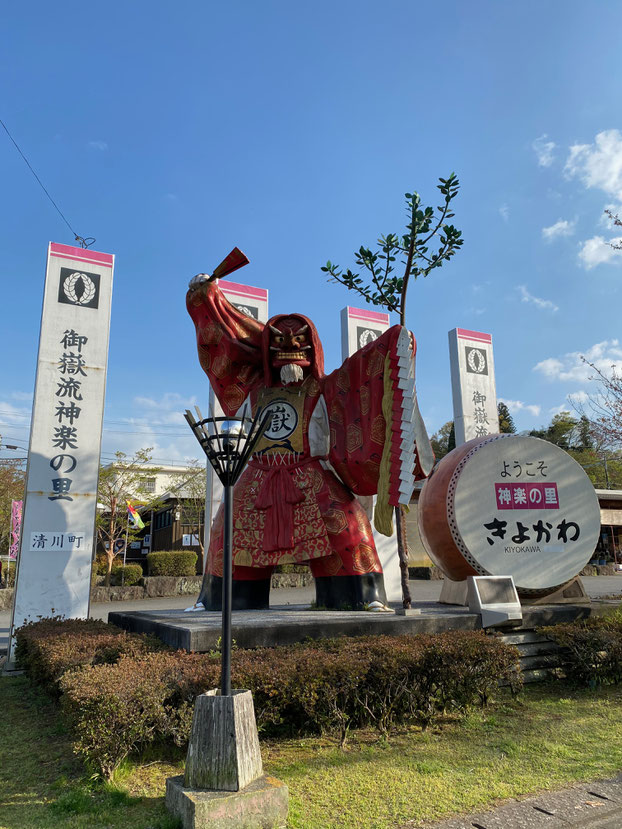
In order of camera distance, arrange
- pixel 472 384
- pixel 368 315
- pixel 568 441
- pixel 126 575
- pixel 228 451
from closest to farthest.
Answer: pixel 228 451, pixel 368 315, pixel 472 384, pixel 126 575, pixel 568 441

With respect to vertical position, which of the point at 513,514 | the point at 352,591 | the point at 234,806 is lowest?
the point at 234,806

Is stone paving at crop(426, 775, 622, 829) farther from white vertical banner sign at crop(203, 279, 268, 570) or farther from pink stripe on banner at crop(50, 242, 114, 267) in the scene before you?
pink stripe on banner at crop(50, 242, 114, 267)

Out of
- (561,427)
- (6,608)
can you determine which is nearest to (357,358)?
(6,608)

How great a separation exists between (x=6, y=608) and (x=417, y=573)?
42.9ft

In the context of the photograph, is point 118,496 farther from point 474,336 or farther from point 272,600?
point 474,336

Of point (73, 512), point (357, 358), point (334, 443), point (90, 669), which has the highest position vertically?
point (357, 358)

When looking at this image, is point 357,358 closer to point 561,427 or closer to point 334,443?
point 334,443

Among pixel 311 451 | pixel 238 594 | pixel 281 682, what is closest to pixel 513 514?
pixel 311 451

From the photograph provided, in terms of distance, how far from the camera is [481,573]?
22.7 feet

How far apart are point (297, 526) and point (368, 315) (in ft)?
18.2

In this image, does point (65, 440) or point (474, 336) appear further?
point (474, 336)

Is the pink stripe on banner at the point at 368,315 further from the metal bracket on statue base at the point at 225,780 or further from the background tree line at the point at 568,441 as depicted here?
the background tree line at the point at 568,441

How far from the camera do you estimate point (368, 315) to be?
1125cm

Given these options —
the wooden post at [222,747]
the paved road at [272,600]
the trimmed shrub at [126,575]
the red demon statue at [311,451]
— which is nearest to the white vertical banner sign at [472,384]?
the paved road at [272,600]
